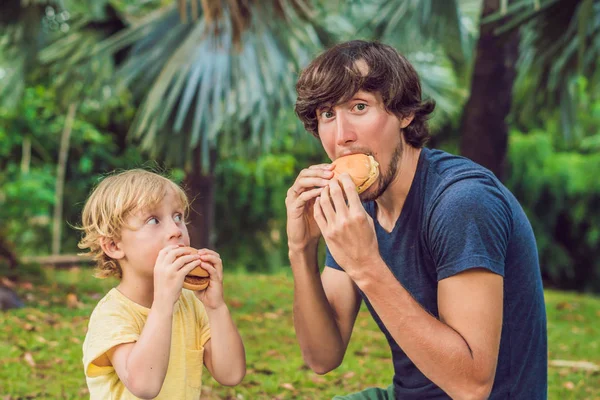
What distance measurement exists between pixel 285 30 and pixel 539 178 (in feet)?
19.9

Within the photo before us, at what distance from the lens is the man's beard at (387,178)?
6.59 ft

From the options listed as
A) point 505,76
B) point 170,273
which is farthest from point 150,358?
point 505,76

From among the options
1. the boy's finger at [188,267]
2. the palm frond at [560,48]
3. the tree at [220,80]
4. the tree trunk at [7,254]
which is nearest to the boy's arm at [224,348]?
the boy's finger at [188,267]

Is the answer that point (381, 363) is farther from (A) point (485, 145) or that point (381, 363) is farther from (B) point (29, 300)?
(B) point (29, 300)

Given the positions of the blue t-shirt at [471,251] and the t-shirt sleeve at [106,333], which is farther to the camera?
the t-shirt sleeve at [106,333]

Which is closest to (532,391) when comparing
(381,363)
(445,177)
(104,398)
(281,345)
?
(445,177)

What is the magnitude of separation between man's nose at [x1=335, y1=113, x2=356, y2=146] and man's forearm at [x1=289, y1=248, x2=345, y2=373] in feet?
1.12

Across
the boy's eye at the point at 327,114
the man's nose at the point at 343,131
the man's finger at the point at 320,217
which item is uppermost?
the boy's eye at the point at 327,114

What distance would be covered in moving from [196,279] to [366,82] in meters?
0.68

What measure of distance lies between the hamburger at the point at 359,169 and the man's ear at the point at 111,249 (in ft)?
2.04

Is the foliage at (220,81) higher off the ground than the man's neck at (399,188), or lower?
higher

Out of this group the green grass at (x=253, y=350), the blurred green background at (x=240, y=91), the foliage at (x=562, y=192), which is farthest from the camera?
the foliage at (x=562, y=192)

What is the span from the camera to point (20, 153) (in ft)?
34.2

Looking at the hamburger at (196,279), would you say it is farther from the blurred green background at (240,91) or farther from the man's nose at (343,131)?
the blurred green background at (240,91)
